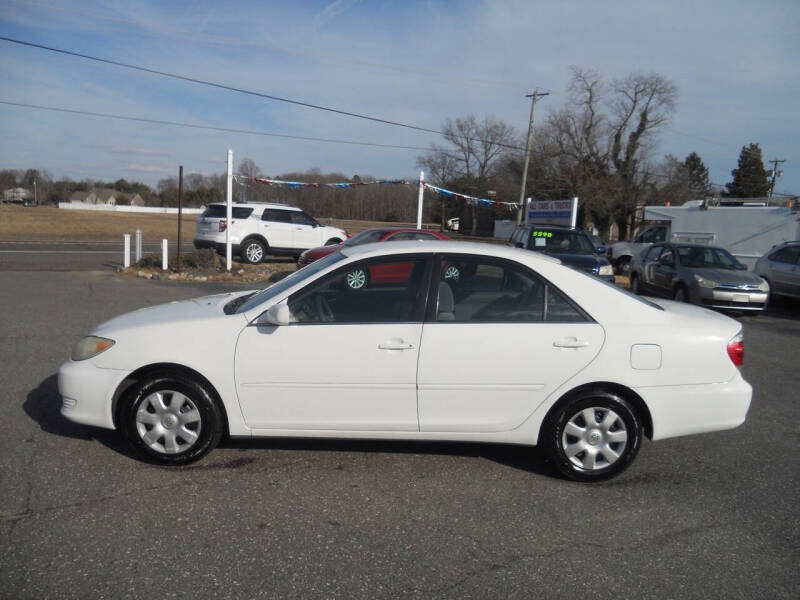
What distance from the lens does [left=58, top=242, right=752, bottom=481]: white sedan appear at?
417cm

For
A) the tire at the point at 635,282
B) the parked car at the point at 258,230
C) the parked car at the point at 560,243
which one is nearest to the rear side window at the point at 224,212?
the parked car at the point at 258,230

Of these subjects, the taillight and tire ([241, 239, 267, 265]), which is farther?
tire ([241, 239, 267, 265])

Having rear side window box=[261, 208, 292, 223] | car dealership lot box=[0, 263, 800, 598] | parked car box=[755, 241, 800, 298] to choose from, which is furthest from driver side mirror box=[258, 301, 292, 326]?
rear side window box=[261, 208, 292, 223]

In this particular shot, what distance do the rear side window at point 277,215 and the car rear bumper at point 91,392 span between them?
15231 mm

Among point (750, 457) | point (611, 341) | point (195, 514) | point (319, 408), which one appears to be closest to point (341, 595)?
point (195, 514)

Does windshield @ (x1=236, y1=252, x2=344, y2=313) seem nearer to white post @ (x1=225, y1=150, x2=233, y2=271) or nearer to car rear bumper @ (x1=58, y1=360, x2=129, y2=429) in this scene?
car rear bumper @ (x1=58, y1=360, x2=129, y2=429)

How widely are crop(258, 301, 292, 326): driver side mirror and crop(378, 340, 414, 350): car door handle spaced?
633 millimetres

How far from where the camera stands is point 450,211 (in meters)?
66.8

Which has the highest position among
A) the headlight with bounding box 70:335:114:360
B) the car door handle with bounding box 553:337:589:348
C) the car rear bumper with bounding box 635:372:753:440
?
the car door handle with bounding box 553:337:589:348

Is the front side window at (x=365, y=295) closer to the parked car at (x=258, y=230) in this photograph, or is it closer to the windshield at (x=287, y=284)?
the windshield at (x=287, y=284)

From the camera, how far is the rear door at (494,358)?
4.16 metres

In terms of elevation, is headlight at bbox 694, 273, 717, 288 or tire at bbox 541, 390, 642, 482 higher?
headlight at bbox 694, 273, 717, 288

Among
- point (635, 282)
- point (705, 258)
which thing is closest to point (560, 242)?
point (635, 282)

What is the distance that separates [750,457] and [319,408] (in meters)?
3.36
